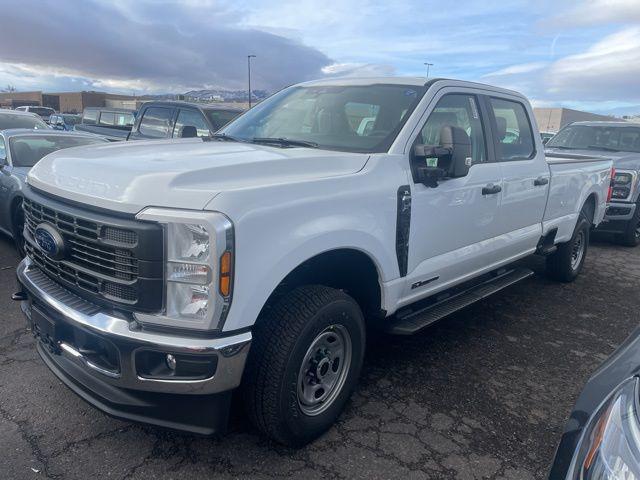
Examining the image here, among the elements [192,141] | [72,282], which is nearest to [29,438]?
[72,282]

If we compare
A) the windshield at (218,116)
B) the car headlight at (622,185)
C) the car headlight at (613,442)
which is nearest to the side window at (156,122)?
the windshield at (218,116)

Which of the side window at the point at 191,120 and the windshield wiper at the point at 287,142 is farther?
the side window at the point at 191,120

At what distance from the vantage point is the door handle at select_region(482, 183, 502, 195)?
12.4 ft

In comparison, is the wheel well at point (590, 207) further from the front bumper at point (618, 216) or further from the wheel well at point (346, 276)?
the wheel well at point (346, 276)

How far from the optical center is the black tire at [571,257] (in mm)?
5852

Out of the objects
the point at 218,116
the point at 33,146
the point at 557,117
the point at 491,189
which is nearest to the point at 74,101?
the point at 557,117

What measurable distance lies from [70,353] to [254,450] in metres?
1.07

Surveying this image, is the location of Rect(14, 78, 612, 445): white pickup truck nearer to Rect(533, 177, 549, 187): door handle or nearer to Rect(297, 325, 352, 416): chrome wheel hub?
Rect(297, 325, 352, 416): chrome wheel hub

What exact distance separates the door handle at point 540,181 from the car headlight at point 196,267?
342 centimetres

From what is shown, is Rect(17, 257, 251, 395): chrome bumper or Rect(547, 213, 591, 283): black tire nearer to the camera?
Rect(17, 257, 251, 395): chrome bumper

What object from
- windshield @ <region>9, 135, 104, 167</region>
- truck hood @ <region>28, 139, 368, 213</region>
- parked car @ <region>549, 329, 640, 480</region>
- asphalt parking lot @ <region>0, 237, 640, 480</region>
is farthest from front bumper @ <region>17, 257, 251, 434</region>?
windshield @ <region>9, 135, 104, 167</region>

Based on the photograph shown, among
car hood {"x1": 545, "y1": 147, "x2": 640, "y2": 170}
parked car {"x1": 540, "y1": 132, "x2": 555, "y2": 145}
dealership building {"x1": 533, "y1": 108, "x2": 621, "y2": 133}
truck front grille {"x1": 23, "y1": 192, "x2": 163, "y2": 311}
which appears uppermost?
dealership building {"x1": 533, "y1": 108, "x2": 621, "y2": 133}

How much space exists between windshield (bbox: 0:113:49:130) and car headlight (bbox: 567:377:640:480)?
37.8 ft

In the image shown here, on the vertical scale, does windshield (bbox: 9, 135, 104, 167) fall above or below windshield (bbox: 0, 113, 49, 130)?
below
